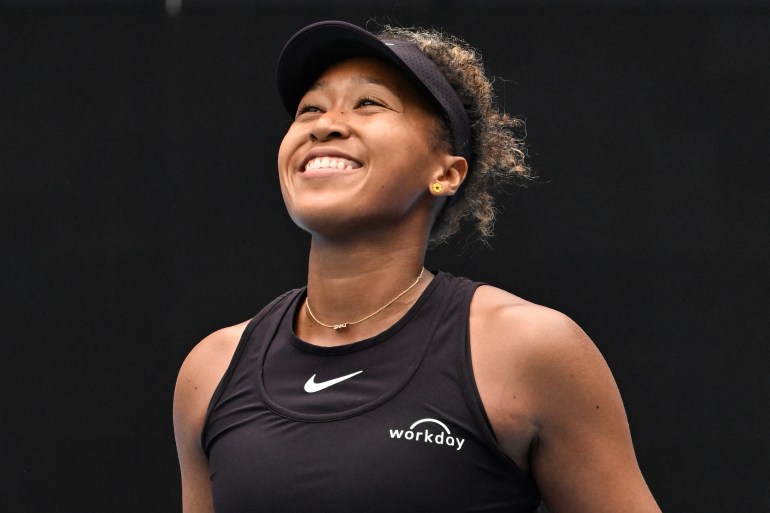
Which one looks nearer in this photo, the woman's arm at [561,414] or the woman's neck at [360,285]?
the woman's arm at [561,414]

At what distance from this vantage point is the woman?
1.85 metres

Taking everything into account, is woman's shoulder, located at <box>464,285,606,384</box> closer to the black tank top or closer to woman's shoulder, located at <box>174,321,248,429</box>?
the black tank top

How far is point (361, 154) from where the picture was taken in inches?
80.0

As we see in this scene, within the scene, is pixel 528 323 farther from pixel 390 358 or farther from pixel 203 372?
pixel 203 372

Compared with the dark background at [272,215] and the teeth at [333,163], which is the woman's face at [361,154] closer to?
the teeth at [333,163]

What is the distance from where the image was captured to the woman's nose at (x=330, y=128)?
6.72 ft

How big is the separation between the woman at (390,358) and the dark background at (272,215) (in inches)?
28.0

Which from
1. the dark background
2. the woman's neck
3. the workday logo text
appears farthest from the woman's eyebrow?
the dark background

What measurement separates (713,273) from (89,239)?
1.54m

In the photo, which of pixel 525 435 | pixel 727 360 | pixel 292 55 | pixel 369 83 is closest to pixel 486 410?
pixel 525 435

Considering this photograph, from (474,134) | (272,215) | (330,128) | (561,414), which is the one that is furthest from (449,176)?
(272,215)

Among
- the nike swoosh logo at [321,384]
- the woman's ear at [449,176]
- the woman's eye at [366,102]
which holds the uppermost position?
the woman's eye at [366,102]

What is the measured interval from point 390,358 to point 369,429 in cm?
14

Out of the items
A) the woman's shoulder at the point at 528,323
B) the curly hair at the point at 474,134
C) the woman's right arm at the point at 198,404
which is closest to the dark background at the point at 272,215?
the curly hair at the point at 474,134
